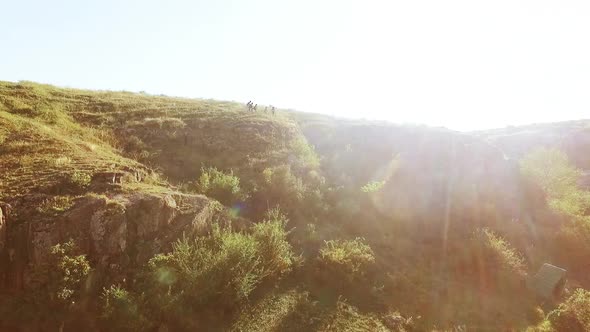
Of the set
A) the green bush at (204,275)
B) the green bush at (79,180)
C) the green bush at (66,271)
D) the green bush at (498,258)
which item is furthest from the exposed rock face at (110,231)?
the green bush at (498,258)

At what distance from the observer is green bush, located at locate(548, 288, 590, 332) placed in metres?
14.0

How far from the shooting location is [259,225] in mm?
15078

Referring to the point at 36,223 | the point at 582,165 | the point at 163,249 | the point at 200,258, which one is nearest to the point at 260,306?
the point at 200,258

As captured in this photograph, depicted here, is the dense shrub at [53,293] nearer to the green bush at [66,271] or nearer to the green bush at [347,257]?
the green bush at [66,271]

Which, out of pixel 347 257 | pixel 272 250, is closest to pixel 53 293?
pixel 272 250

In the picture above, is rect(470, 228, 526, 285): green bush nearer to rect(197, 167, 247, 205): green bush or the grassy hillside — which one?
the grassy hillside

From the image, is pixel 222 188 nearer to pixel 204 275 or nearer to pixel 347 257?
pixel 204 275

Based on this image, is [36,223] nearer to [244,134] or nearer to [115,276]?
[115,276]

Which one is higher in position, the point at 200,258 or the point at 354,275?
the point at 200,258

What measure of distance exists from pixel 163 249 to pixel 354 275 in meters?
7.67

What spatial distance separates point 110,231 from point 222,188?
623cm

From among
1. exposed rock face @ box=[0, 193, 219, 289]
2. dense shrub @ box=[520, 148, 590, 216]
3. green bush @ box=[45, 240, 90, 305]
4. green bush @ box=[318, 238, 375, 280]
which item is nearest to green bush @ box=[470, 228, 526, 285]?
green bush @ box=[318, 238, 375, 280]

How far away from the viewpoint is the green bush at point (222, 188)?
1673 centimetres

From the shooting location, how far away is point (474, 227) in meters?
21.2
